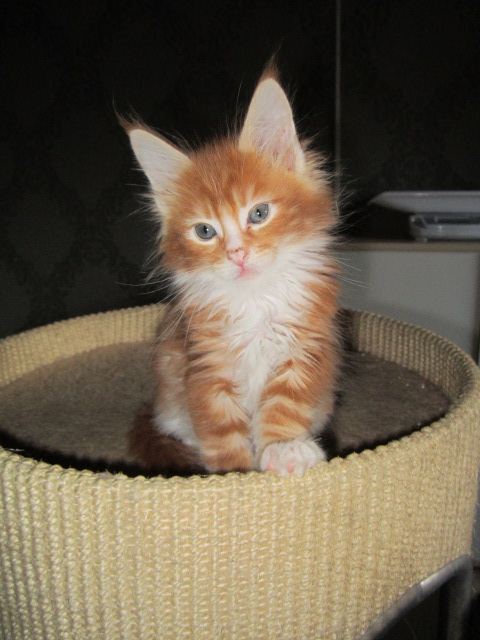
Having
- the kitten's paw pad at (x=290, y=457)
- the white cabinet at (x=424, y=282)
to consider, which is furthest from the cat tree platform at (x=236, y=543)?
the white cabinet at (x=424, y=282)

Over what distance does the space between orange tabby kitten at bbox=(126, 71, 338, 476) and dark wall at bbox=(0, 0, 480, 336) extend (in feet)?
5.62

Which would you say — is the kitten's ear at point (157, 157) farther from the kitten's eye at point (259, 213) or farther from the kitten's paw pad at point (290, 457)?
the kitten's paw pad at point (290, 457)

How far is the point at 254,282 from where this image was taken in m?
1.12

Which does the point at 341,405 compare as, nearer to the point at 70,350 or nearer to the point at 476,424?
the point at 476,424

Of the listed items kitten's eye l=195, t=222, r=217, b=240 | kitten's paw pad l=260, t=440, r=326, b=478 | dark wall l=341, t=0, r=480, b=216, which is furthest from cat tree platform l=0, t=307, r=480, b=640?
dark wall l=341, t=0, r=480, b=216

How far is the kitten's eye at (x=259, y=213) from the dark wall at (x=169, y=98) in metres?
1.80

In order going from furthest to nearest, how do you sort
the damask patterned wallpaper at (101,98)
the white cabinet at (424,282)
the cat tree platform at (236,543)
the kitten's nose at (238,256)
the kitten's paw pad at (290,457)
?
the damask patterned wallpaper at (101,98)
the white cabinet at (424,282)
the kitten's nose at (238,256)
the kitten's paw pad at (290,457)
the cat tree platform at (236,543)

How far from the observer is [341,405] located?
5.08ft

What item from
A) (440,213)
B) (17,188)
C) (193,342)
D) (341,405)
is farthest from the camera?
(17,188)

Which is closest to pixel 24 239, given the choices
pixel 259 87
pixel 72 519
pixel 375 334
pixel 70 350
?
pixel 70 350

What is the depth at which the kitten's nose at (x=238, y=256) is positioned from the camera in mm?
1062

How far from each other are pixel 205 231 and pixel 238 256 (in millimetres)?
148

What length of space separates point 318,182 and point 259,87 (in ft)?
0.84

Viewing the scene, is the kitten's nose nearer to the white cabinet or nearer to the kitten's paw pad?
the kitten's paw pad
